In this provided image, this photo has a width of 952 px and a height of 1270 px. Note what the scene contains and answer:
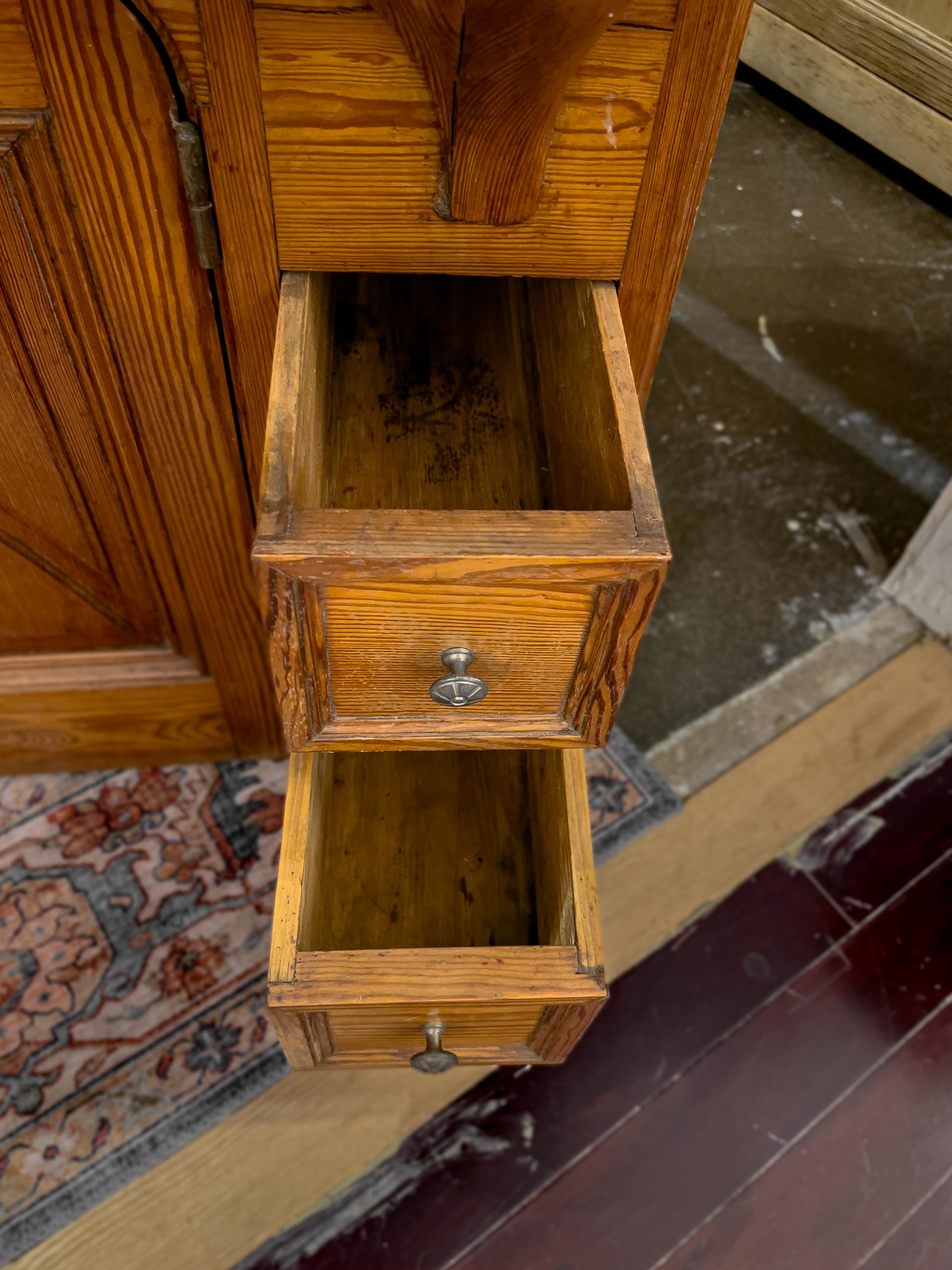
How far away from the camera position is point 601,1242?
1087 millimetres

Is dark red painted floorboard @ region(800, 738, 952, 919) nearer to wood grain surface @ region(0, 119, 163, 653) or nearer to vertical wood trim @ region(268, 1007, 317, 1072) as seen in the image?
vertical wood trim @ region(268, 1007, 317, 1072)

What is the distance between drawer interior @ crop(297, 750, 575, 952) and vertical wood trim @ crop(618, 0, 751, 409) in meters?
0.43

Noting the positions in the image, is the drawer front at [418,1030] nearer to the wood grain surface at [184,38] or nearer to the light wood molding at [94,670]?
the light wood molding at [94,670]

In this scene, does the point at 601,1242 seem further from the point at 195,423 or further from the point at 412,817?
the point at 195,423

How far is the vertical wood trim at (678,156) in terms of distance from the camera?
0.64 meters

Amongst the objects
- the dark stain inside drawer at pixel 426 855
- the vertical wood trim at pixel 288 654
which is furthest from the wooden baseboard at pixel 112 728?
the vertical wood trim at pixel 288 654

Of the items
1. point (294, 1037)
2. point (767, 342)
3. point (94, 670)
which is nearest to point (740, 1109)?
point (294, 1037)

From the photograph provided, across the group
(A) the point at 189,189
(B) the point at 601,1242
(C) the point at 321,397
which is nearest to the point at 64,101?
Answer: (A) the point at 189,189

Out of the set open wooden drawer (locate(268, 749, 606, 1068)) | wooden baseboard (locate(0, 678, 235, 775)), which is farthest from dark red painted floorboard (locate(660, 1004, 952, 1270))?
wooden baseboard (locate(0, 678, 235, 775))

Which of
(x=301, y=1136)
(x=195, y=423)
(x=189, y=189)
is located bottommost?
(x=301, y=1136)

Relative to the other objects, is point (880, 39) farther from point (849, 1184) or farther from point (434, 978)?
point (849, 1184)

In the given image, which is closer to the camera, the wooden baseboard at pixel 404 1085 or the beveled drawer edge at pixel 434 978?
the beveled drawer edge at pixel 434 978

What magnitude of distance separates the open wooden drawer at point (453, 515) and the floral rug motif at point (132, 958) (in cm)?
64

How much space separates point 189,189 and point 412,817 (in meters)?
0.66
